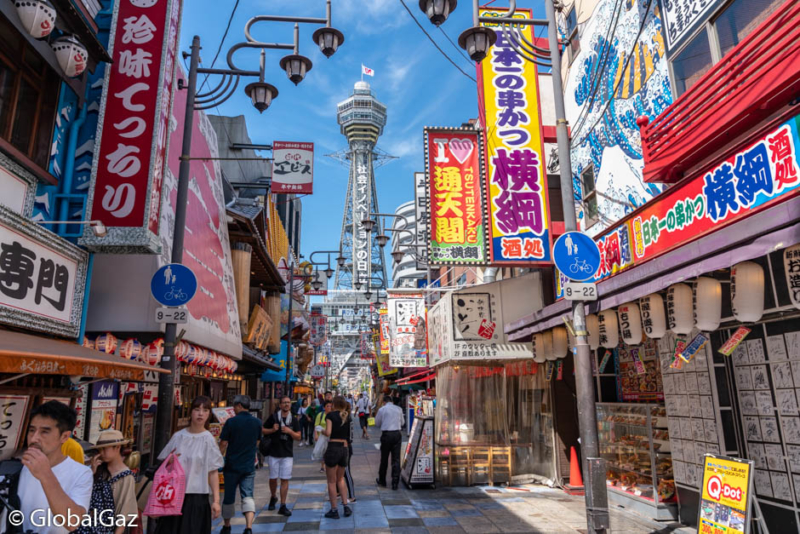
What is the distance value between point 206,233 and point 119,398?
503cm

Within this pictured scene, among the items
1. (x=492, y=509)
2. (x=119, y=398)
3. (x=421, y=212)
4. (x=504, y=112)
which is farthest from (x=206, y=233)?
(x=421, y=212)

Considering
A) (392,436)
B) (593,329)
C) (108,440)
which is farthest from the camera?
(392,436)

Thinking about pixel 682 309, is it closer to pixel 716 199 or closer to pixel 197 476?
pixel 716 199

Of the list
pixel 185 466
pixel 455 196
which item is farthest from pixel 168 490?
pixel 455 196

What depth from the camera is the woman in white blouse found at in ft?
18.2

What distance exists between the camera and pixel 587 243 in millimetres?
7227

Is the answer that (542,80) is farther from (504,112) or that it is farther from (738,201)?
(738,201)

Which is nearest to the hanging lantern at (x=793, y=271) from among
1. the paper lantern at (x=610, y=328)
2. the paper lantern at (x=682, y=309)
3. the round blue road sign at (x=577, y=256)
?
the paper lantern at (x=682, y=309)

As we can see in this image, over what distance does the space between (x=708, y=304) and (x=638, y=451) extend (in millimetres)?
4861

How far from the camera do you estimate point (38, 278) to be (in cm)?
727

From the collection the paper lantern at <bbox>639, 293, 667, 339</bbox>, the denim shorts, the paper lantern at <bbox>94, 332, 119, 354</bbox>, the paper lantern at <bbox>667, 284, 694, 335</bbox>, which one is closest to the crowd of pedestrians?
the denim shorts

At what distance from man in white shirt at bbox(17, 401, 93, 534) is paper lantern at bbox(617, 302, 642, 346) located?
7.08 m

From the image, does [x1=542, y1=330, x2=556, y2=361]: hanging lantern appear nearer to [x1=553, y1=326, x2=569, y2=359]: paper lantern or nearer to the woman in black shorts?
[x1=553, y1=326, x2=569, y2=359]: paper lantern

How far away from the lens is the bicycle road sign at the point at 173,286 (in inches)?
331
